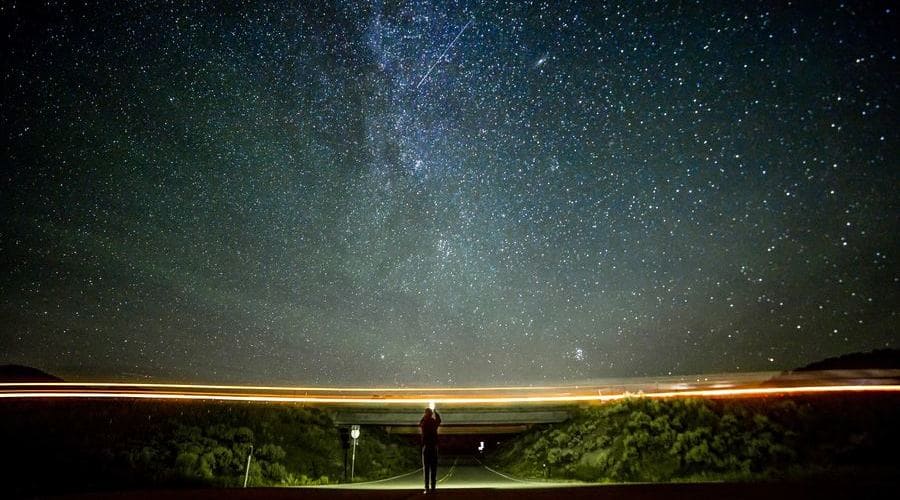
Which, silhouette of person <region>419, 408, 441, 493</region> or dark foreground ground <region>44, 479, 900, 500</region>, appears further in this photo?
silhouette of person <region>419, 408, 441, 493</region>

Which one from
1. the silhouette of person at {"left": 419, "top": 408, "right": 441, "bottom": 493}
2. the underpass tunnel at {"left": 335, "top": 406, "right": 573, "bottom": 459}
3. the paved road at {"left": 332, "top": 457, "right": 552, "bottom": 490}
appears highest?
the silhouette of person at {"left": 419, "top": 408, "right": 441, "bottom": 493}

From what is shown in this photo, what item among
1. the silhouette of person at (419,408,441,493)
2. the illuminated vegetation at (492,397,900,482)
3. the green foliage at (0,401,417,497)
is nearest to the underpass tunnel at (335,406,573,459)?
the green foliage at (0,401,417,497)

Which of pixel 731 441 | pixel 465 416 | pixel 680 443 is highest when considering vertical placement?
pixel 731 441

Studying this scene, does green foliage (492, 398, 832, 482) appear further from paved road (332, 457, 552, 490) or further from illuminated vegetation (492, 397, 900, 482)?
paved road (332, 457, 552, 490)

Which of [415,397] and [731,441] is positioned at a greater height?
[415,397]

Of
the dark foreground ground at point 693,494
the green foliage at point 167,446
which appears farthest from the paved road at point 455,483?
the dark foreground ground at point 693,494

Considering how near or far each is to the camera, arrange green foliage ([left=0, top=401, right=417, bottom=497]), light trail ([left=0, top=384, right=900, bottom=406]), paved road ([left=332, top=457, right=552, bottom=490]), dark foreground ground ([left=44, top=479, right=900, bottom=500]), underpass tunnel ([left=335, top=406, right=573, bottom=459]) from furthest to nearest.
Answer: underpass tunnel ([left=335, top=406, right=573, bottom=459]), light trail ([left=0, top=384, right=900, bottom=406]), paved road ([left=332, top=457, right=552, bottom=490]), green foliage ([left=0, top=401, right=417, bottom=497]), dark foreground ground ([left=44, top=479, right=900, bottom=500])

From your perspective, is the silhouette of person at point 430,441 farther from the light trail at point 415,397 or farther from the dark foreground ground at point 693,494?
the light trail at point 415,397

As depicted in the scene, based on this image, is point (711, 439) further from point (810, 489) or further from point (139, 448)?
point (139, 448)

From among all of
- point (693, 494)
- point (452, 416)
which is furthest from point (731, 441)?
point (452, 416)

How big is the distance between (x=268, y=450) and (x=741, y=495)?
18.9 m

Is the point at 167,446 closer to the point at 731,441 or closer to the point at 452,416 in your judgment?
the point at 452,416

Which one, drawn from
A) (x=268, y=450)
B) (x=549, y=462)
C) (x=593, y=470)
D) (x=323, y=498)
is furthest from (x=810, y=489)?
(x=268, y=450)

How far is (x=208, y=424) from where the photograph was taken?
20.9 m
